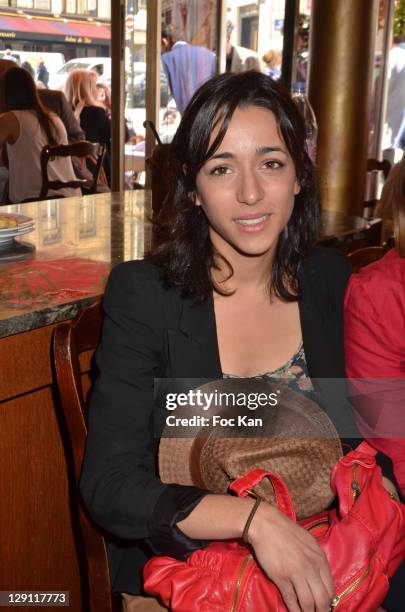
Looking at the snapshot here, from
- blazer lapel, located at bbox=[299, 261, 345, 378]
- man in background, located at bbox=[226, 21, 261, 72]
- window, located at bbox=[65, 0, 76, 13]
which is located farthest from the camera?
man in background, located at bbox=[226, 21, 261, 72]

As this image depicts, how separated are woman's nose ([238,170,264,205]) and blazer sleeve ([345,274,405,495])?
29 cm

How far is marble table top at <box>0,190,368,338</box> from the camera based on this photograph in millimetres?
1494

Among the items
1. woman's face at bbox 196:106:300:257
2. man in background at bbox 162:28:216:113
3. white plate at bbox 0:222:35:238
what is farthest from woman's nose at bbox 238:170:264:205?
man in background at bbox 162:28:216:113

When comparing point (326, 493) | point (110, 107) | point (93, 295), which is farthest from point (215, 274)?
point (110, 107)

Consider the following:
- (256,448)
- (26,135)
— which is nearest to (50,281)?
(256,448)

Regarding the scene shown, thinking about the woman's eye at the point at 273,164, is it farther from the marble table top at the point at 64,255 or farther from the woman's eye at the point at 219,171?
the marble table top at the point at 64,255

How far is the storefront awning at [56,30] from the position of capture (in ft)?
18.8

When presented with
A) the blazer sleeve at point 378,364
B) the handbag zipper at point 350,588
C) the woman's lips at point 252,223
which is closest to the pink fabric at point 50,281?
the woman's lips at point 252,223

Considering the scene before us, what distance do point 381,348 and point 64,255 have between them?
90 cm

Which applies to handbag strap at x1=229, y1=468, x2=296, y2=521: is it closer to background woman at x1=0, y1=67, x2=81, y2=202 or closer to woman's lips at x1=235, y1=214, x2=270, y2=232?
woman's lips at x1=235, y1=214, x2=270, y2=232

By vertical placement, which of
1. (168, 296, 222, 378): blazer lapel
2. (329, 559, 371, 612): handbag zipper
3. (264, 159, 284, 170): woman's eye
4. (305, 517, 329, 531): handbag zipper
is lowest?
(329, 559, 371, 612): handbag zipper

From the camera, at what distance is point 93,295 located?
5.17 feet

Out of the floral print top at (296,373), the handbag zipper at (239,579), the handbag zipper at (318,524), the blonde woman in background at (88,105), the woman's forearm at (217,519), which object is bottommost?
the handbag zipper at (239,579)

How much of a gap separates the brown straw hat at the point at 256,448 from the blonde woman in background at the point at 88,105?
5.11 metres
